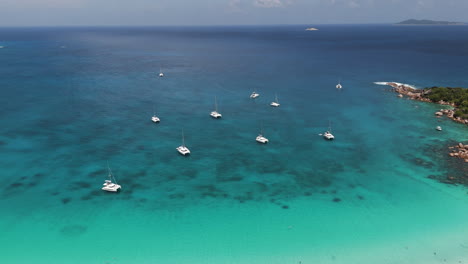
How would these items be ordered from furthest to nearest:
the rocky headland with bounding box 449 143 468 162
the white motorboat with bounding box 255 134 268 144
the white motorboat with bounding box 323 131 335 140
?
the white motorboat with bounding box 323 131 335 140 → the white motorboat with bounding box 255 134 268 144 → the rocky headland with bounding box 449 143 468 162

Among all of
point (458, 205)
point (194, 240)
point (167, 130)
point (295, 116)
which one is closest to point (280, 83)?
point (295, 116)

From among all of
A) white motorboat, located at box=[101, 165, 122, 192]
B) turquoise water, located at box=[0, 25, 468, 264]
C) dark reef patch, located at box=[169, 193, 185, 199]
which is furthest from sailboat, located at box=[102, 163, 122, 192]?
dark reef patch, located at box=[169, 193, 185, 199]

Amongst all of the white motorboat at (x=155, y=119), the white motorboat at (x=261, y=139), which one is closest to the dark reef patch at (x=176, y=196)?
the white motorboat at (x=261, y=139)

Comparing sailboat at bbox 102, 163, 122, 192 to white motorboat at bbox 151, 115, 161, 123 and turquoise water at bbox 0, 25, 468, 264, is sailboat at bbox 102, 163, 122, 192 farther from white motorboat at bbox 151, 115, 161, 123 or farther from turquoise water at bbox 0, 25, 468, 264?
white motorboat at bbox 151, 115, 161, 123

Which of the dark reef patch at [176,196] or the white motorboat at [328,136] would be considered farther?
the white motorboat at [328,136]

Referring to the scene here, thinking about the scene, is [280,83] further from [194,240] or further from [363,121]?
[194,240]

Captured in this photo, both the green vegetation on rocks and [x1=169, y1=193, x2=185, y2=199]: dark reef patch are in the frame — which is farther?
the green vegetation on rocks

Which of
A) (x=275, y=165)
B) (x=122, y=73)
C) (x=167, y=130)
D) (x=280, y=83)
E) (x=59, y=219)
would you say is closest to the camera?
(x=59, y=219)

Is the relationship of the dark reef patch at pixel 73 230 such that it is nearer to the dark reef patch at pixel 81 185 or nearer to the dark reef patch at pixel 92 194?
the dark reef patch at pixel 92 194
